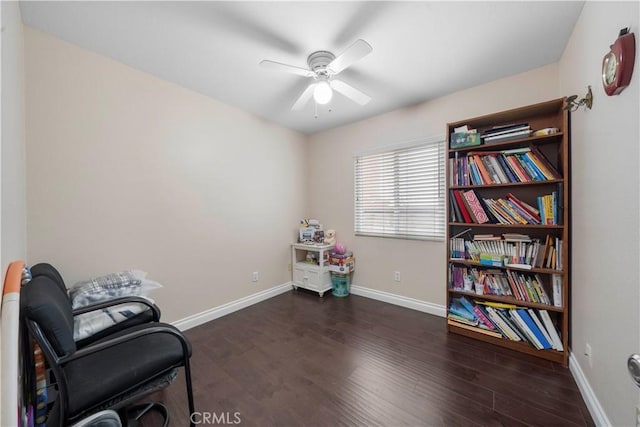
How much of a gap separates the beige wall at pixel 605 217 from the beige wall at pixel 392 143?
542 millimetres

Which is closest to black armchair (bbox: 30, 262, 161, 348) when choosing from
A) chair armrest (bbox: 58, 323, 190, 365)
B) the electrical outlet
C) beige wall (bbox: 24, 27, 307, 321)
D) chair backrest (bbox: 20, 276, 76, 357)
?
chair armrest (bbox: 58, 323, 190, 365)

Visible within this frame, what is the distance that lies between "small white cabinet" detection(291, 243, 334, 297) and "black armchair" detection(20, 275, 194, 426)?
2.07 meters

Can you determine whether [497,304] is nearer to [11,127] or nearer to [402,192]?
[402,192]

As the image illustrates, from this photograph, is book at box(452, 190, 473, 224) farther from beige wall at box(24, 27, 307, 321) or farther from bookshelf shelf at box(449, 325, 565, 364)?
beige wall at box(24, 27, 307, 321)

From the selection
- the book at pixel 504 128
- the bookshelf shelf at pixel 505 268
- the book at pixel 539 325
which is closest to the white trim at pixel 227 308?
the bookshelf shelf at pixel 505 268

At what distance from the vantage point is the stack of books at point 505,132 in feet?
6.37

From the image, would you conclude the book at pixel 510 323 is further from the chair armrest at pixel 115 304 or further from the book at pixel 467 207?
the chair armrest at pixel 115 304

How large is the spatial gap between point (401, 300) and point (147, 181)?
3033 millimetres

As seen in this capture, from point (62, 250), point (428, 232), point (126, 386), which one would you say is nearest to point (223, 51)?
point (62, 250)

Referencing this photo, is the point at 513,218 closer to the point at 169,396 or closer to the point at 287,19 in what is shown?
the point at 287,19

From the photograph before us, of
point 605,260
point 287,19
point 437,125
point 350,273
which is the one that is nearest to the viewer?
point 605,260

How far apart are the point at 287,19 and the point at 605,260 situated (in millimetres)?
2317

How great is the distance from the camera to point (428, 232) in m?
2.78

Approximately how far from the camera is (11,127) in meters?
1.18
